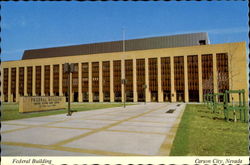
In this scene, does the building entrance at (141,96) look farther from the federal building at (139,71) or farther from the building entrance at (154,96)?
the building entrance at (154,96)

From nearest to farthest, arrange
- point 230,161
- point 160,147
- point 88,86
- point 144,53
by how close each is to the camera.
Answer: point 230,161 → point 160,147 → point 144,53 → point 88,86

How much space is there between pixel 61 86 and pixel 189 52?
41.0m

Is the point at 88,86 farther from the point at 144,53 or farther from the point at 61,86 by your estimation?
the point at 144,53

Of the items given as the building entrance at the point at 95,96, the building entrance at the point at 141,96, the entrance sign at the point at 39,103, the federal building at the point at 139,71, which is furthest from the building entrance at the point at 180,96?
the entrance sign at the point at 39,103

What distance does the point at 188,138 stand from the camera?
7.57 metres

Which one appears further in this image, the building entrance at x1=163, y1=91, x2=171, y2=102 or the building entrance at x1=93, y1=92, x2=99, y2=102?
the building entrance at x1=93, y1=92, x2=99, y2=102

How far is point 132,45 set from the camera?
67.4 metres

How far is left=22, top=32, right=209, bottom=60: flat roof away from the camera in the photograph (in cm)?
6278

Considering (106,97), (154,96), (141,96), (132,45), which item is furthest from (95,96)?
(132,45)

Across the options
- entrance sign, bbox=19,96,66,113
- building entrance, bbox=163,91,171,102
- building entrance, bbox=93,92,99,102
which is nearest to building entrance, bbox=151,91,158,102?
building entrance, bbox=163,91,171,102

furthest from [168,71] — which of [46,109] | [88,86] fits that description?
[46,109]

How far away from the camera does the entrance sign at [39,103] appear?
721 inches

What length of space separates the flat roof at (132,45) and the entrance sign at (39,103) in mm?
46309

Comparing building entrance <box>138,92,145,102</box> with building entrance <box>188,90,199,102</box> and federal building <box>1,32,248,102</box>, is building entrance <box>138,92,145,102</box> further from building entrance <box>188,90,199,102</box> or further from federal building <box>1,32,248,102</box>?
building entrance <box>188,90,199,102</box>
